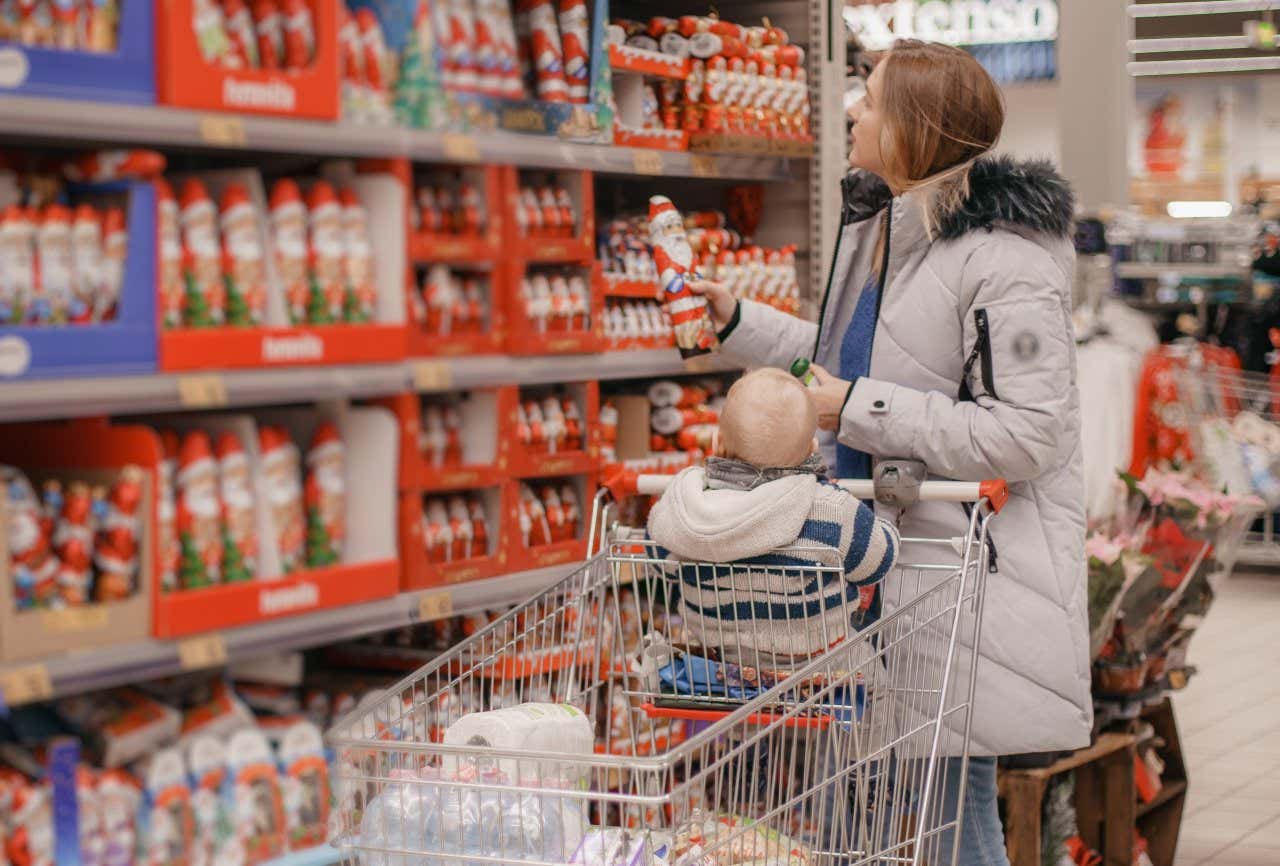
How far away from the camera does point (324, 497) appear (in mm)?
2914

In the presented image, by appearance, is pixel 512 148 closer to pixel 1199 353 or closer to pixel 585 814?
pixel 585 814

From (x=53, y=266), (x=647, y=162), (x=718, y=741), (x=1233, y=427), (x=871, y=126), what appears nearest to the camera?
(x=718, y=741)

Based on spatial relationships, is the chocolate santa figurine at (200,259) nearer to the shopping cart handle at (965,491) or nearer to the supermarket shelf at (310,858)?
the supermarket shelf at (310,858)

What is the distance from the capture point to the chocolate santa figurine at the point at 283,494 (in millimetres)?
2801

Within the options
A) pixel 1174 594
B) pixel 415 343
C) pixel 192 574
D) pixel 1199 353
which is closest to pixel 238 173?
pixel 415 343

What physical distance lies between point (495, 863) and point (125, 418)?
1.29m

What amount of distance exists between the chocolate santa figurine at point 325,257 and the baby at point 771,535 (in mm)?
876

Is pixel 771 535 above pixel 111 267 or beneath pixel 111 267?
beneath

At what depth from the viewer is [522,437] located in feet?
10.9

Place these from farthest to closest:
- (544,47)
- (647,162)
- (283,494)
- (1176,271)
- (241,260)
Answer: (1176,271)
(647,162)
(544,47)
(283,494)
(241,260)

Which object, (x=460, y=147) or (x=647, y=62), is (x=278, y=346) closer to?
(x=460, y=147)

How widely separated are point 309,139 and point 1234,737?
165 inches

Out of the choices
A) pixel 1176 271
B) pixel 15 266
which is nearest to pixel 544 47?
pixel 15 266

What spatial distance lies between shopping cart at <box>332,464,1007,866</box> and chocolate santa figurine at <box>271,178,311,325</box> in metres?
0.69
